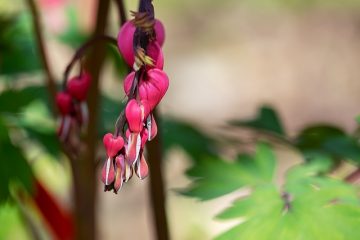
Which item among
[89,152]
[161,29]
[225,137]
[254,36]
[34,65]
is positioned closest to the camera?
[161,29]

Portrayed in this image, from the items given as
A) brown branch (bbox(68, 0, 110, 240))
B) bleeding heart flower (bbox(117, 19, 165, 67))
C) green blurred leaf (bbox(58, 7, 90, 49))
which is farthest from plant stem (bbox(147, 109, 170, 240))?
green blurred leaf (bbox(58, 7, 90, 49))

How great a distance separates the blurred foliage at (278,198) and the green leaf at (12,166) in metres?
0.31

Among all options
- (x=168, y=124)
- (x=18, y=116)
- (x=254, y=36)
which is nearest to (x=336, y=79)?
(x=254, y=36)

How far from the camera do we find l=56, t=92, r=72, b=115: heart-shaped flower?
40.3 inches

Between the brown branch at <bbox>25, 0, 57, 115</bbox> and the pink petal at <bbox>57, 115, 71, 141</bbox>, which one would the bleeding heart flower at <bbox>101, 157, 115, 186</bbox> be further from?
the brown branch at <bbox>25, 0, 57, 115</bbox>

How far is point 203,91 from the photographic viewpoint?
149 inches

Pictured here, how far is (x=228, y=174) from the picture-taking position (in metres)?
1.12

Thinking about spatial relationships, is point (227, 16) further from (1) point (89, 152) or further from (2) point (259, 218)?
(2) point (259, 218)

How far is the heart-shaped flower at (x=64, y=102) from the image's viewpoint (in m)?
1.02

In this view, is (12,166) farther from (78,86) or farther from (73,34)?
(73,34)

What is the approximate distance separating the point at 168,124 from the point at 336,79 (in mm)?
2341

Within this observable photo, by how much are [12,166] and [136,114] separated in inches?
23.0

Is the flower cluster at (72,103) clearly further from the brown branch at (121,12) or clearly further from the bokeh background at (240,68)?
the bokeh background at (240,68)

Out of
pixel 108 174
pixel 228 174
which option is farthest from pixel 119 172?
pixel 228 174
